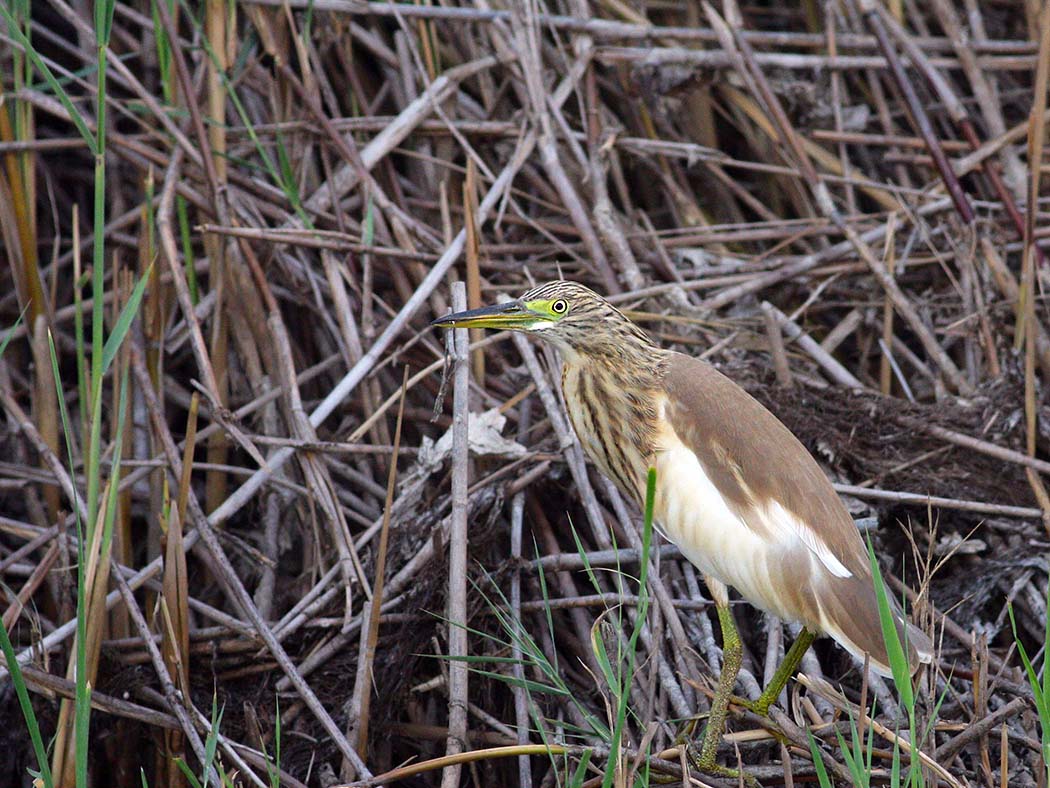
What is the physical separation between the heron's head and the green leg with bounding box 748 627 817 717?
1.95ft

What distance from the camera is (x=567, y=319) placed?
216cm

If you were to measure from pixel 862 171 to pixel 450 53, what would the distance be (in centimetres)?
118

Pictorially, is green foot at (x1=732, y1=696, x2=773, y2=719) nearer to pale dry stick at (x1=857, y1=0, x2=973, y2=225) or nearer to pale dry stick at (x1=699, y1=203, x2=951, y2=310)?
pale dry stick at (x1=699, y1=203, x2=951, y2=310)

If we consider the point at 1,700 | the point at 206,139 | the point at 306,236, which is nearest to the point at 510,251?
the point at 306,236

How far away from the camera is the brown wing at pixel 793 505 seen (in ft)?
6.29

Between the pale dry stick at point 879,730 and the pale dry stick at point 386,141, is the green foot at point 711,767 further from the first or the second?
the pale dry stick at point 386,141

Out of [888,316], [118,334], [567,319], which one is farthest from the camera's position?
[888,316]

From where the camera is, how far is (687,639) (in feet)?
7.39

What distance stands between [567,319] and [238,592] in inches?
33.3

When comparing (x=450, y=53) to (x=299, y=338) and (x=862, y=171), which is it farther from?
(x=862, y=171)

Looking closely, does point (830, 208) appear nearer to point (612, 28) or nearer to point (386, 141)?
point (612, 28)

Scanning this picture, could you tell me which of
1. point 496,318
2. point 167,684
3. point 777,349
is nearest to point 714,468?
point 496,318

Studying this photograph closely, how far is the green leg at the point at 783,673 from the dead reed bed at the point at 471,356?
8 cm

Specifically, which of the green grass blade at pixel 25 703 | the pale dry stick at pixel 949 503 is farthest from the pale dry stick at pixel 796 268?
the green grass blade at pixel 25 703
